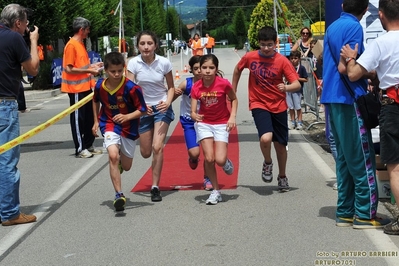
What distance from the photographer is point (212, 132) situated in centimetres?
841

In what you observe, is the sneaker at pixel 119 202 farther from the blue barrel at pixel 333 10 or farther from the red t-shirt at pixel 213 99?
the blue barrel at pixel 333 10

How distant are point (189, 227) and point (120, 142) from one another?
1.45 m

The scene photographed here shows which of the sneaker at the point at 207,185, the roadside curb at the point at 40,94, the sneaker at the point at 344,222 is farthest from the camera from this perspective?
the roadside curb at the point at 40,94

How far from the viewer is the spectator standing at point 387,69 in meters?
6.27

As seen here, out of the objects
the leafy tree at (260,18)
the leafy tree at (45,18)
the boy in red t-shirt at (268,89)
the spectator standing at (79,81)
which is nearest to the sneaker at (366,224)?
the boy in red t-shirt at (268,89)

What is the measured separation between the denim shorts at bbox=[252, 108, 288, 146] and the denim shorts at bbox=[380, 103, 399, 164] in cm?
229

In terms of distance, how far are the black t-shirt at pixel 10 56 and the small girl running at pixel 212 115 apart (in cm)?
184

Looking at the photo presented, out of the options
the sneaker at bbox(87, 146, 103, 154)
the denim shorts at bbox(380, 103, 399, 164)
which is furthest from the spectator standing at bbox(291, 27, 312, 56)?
the denim shorts at bbox(380, 103, 399, 164)

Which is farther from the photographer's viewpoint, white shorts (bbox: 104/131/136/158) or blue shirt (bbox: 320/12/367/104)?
white shorts (bbox: 104/131/136/158)

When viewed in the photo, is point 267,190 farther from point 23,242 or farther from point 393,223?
point 23,242

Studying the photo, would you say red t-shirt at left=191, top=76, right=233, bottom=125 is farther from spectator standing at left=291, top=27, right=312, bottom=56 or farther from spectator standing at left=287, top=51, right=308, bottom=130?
spectator standing at left=291, top=27, right=312, bottom=56

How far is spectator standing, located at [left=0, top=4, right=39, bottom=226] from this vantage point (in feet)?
24.4

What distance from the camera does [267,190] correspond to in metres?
8.97

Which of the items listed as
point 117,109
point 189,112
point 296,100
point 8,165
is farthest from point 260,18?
point 8,165
